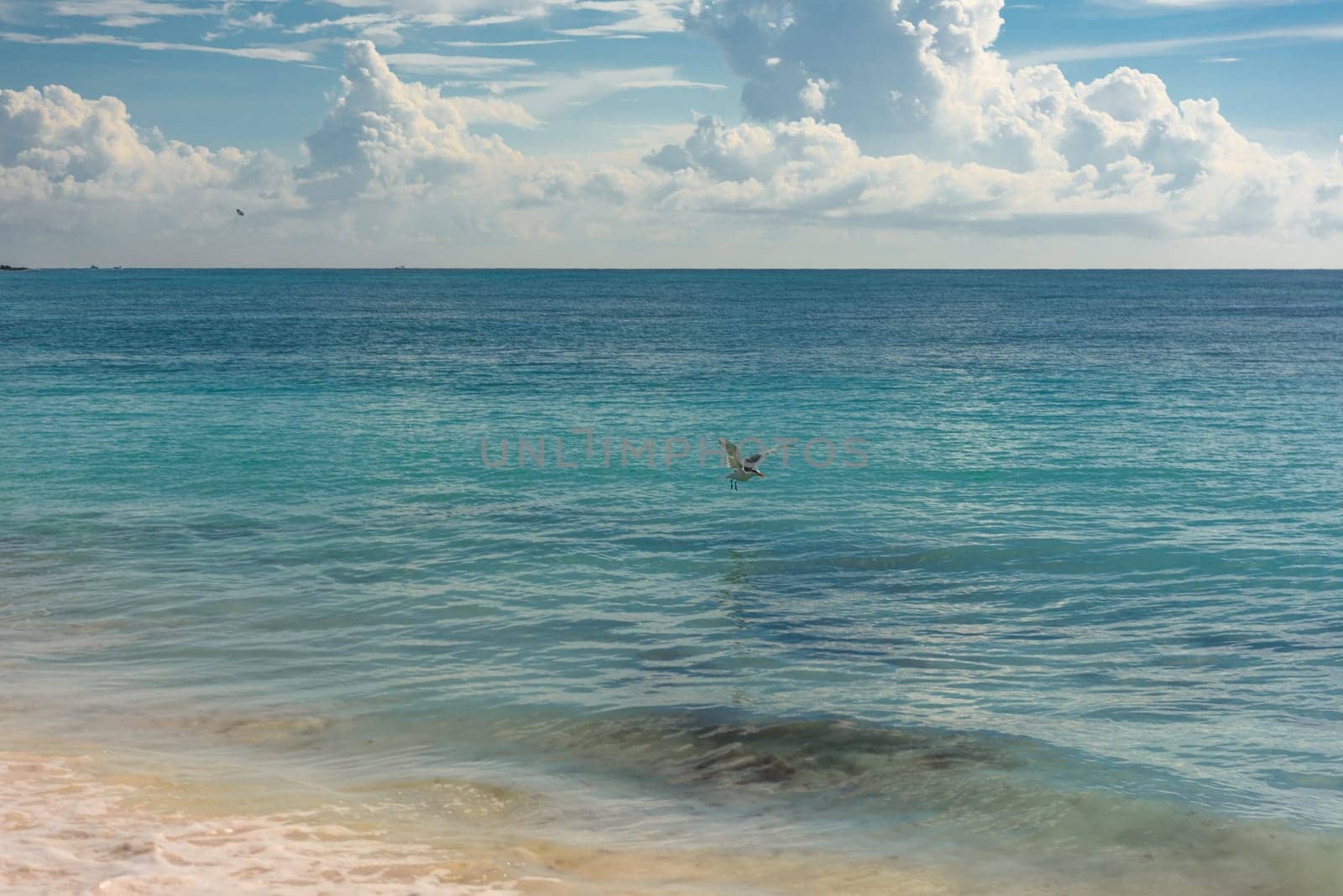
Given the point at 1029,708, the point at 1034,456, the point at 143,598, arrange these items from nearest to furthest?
the point at 1029,708 → the point at 143,598 → the point at 1034,456

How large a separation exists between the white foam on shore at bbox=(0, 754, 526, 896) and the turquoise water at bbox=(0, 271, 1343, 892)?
197 cm

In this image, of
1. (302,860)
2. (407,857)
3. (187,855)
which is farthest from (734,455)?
(187,855)

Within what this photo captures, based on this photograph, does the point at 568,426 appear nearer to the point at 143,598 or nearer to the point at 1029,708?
the point at 143,598

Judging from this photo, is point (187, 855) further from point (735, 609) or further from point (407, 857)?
point (735, 609)

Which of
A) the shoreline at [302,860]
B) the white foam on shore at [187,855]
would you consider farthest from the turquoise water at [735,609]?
the white foam on shore at [187,855]

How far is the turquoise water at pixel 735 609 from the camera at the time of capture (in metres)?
14.0

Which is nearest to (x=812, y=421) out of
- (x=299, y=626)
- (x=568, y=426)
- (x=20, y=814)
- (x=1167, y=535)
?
(x=568, y=426)

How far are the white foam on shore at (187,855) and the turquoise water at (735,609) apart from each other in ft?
6.45

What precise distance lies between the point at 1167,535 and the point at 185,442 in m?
33.0

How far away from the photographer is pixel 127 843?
10984 millimetres

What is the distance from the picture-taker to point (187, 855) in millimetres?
10844

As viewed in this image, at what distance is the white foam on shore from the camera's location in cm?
1006

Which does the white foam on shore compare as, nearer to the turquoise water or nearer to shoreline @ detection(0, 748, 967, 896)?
shoreline @ detection(0, 748, 967, 896)

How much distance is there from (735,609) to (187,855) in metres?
12.1
